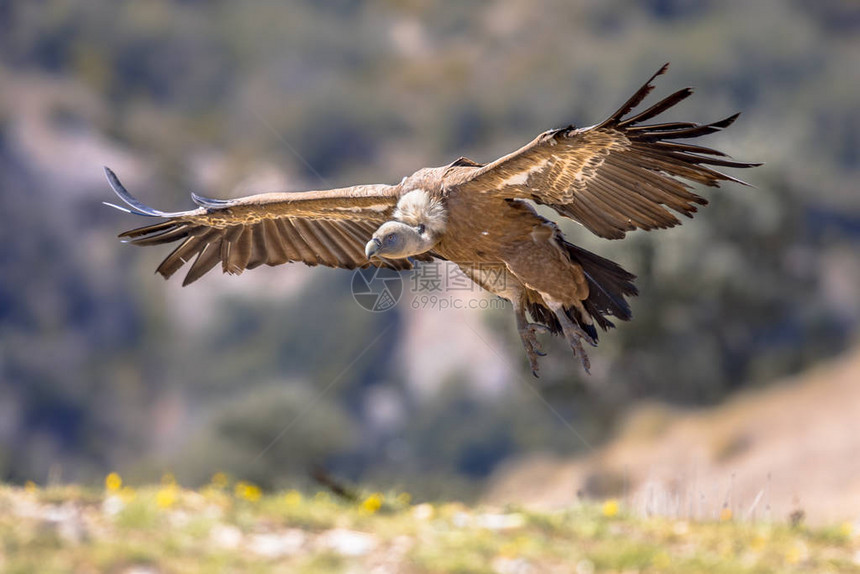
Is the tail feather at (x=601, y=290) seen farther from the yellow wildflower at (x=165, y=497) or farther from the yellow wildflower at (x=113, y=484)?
the yellow wildflower at (x=113, y=484)

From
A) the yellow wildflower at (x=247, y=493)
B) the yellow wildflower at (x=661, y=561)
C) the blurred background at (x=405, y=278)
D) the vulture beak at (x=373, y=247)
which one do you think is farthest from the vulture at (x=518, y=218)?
the blurred background at (x=405, y=278)

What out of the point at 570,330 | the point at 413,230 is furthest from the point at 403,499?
the point at 413,230

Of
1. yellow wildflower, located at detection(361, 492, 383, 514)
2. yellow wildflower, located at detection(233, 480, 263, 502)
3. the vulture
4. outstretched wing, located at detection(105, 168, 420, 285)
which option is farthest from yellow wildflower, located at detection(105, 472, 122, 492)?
outstretched wing, located at detection(105, 168, 420, 285)

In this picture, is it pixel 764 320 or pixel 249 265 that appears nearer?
pixel 249 265

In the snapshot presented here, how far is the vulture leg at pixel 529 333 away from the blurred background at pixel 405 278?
536 inches

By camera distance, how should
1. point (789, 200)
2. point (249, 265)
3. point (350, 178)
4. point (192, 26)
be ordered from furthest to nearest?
point (192, 26), point (350, 178), point (789, 200), point (249, 265)

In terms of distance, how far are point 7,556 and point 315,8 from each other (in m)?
48.1

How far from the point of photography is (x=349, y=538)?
16.9 feet

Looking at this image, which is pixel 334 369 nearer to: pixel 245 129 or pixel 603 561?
pixel 245 129

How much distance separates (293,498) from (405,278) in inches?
1105

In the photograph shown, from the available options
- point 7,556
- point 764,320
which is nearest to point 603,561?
point 7,556

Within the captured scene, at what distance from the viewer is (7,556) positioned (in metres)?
4.47

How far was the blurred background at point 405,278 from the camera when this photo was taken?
1048 inches

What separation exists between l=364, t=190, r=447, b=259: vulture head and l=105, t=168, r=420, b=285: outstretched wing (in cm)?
41
